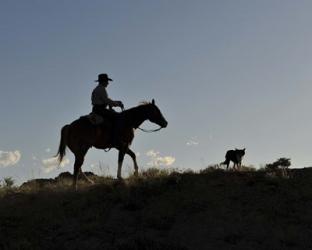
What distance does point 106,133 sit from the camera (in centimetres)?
2073

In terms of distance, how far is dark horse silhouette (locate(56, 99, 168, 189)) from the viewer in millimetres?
20297

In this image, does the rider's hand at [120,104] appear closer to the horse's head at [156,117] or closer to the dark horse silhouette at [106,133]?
the dark horse silhouette at [106,133]

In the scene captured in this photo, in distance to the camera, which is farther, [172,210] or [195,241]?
[172,210]

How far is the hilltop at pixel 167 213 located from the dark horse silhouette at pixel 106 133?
3.84 ft

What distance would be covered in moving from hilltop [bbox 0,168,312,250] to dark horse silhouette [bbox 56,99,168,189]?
1.17 m

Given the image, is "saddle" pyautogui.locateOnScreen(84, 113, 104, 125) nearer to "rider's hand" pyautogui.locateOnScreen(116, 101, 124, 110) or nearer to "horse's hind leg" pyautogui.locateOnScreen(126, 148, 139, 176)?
"rider's hand" pyautogui.locateOnScreen(116, 101, 124, 110)

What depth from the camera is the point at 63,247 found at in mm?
15305

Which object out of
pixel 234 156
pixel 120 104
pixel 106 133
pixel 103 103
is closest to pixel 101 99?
pixel 103 103

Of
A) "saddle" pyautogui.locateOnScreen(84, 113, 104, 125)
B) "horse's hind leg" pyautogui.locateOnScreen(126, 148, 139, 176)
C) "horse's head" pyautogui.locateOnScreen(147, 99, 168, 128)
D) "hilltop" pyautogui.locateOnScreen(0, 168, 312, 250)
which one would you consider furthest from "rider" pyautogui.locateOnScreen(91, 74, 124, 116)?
"hilltop" pyautogui.locateOnScreen(0, 168, 312, 250)

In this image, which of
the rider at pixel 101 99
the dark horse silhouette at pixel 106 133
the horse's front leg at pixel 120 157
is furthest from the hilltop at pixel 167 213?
the rider at pixel 101 99

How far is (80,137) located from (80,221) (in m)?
4.12

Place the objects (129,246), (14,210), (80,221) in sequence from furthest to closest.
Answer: (14,210)
(80,221)
(129,246)

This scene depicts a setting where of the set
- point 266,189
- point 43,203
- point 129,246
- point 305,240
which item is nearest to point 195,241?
point 129,246

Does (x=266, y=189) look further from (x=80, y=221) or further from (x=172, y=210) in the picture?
(x=80, y=221)
